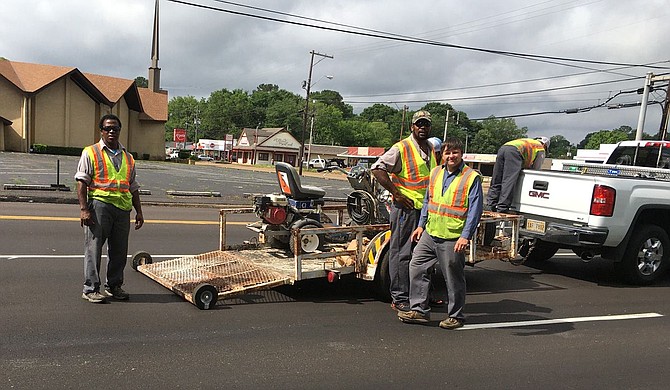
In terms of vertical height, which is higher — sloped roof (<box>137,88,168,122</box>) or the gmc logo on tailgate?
sloped roof (<box>137,88,168,122</box>)

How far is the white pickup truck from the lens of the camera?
24.2ft

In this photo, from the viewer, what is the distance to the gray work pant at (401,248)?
5.94 metres

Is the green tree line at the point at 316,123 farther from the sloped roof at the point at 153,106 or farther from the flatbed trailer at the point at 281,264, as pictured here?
the flatbed trailer at the point at 281,264

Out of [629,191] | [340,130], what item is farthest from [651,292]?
[340,130]

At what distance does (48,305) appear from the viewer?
559cm

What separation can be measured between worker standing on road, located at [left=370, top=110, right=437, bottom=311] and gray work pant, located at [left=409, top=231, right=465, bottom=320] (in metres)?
0.25

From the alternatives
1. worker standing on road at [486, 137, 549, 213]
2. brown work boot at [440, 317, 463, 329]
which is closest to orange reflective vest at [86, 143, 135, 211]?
brown work boot at [440, 317, 463, 329]

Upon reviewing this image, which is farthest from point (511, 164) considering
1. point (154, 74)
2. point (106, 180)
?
point (154, 74)

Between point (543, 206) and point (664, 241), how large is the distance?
1770 mm

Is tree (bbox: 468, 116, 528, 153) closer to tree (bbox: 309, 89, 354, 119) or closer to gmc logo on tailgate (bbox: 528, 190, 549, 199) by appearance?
tree (bbox: 309, 89, 354, 119)

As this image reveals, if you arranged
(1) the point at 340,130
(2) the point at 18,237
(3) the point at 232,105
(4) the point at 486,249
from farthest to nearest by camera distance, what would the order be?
(3) the point at 232,105
(1) the point at 340,130
(2) the point at 18,237
(4) the point at 486,249

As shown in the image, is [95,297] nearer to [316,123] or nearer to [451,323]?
[451,323]

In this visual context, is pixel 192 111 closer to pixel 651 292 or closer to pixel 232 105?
pixel 232 105

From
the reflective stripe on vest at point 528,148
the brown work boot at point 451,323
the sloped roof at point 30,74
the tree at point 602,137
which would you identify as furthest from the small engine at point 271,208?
the tree at point 602,137
